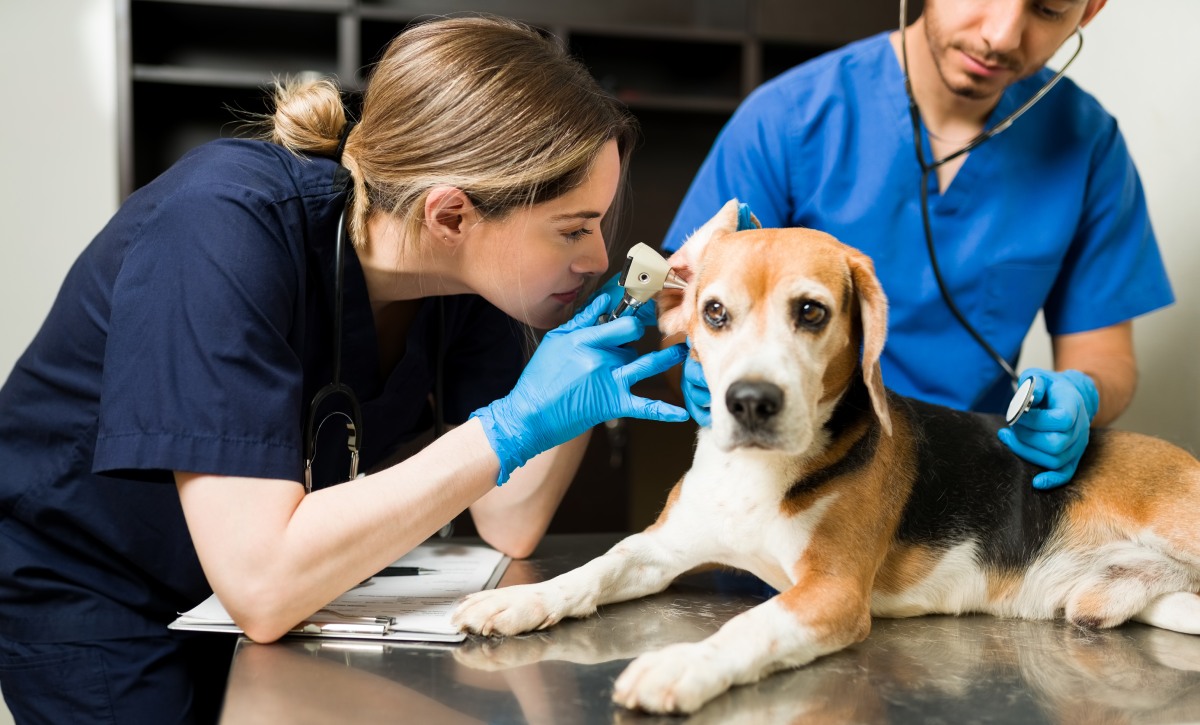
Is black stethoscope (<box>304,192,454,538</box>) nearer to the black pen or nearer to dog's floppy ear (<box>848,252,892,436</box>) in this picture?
the black pen

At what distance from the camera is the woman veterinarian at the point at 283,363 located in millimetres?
1137

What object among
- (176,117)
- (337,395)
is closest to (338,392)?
(337,395)

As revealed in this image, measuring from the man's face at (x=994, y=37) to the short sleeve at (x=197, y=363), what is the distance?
1230 mm

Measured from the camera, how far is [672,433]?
3889 mm

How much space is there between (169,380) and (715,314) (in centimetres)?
66

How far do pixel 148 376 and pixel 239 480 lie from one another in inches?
6.3

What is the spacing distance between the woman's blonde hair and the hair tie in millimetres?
24

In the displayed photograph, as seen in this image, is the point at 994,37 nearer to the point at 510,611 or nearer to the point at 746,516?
the point at 746,516

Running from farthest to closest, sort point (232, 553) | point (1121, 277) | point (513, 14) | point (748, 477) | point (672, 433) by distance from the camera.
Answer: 1. point (672, 433)
2. point (513, 14)
3. point (1121, 277)
4. point (748, 477)
5. point (232, 553)

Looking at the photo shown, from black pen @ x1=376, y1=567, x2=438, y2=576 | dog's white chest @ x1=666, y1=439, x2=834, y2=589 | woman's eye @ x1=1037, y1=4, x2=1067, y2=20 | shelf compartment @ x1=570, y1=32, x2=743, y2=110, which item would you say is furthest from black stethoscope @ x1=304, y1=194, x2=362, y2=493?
shelf compartment @ x1=570, y1=32, x2=743, y2=110

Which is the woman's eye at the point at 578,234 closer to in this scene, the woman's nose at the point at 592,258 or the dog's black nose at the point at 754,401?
the woman's nose at the point at 592,258

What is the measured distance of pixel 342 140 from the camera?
4.85 feet

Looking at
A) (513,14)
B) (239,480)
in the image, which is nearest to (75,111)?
(513,14)

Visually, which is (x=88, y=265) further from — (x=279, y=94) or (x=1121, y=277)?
(x=1121, y=277)
